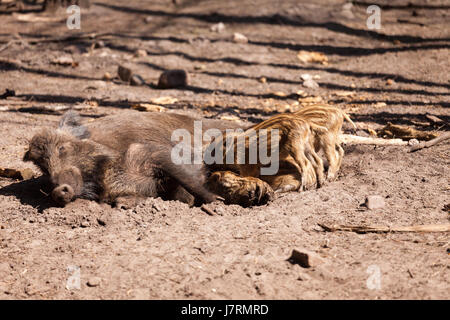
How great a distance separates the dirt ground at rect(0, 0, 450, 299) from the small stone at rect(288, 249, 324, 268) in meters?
0.04

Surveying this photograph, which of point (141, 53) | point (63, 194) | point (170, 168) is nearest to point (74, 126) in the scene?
point (63, 194)

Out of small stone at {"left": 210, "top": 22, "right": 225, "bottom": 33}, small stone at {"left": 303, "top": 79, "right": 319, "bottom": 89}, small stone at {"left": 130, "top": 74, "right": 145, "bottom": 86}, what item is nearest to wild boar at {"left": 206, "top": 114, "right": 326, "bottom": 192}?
small stone at {"left": 303, "top": 79, "right": 319, "bottom": 89}

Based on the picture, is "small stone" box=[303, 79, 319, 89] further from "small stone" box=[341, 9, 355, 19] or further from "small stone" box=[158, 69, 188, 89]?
"small stone" box=[341, 9, 355, 19]

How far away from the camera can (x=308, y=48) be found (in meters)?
8.77

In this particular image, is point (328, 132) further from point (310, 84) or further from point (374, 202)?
point (310, 84)

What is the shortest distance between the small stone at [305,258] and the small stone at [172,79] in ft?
15.5

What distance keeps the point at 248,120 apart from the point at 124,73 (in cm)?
272

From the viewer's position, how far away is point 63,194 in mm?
3680

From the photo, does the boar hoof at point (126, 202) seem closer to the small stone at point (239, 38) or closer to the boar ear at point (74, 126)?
the boar ear at point (74, 126)

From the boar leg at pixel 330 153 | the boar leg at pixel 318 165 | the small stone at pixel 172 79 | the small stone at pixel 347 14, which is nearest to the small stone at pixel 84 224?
the boar leg at pixel 318 165

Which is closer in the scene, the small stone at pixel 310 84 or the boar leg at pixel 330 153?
the boar leg at pixel 330 153

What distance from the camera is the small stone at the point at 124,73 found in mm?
7648

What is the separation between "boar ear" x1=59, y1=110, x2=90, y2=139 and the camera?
4234 millimetres

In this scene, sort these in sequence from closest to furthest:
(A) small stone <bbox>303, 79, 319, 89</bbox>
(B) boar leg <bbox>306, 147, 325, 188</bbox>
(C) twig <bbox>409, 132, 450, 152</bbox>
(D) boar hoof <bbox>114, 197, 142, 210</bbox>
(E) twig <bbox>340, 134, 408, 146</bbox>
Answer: (D) boar hoof <bbox>114, 197, 142, 210</bbox>, (B) boar leg <bbox>306, 147, 325, 188</bbox>, (C) twig <bbox>409, 132, 450, 152</bbox>, (E) twig <bbox>340, 134, 408, 146</bbox>, (A) small stone <bbox>303, 79, 319, 89</bbox>
